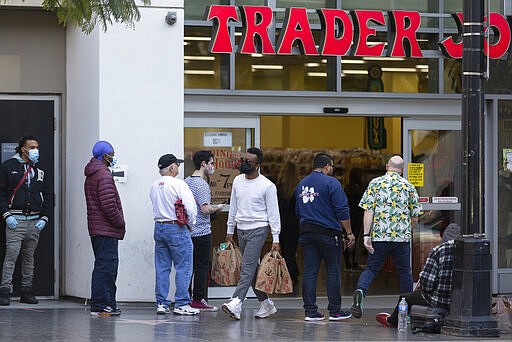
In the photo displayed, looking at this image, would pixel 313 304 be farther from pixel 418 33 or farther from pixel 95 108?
pixel 418 33

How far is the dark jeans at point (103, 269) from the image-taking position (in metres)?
12.2

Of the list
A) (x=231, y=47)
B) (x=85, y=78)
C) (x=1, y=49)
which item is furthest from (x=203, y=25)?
(x=1, y=49)

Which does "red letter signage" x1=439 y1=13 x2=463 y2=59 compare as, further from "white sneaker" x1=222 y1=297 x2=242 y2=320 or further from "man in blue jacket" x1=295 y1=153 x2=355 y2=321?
"white sneaker" x1=222 y1=297 x2=242 y2=320

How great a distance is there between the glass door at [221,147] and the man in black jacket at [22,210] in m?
2.02

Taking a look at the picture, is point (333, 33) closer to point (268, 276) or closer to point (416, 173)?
point (416, 173)

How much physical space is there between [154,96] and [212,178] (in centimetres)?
157

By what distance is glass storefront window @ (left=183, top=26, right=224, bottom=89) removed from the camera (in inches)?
550

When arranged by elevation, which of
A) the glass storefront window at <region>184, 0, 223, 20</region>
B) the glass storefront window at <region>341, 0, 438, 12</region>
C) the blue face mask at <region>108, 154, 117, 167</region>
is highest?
the glass storefront window at <region>341, 0, 438, 12</region>

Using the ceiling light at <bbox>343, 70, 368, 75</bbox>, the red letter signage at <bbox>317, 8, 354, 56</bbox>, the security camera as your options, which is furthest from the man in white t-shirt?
the ceiling light at <bbox>343, 70, 368, 75</bbox>

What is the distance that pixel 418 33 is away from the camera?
14656mm

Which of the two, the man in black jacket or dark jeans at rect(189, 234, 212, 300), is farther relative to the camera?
the man in black jacket

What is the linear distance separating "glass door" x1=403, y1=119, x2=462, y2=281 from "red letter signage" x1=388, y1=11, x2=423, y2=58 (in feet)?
3.71

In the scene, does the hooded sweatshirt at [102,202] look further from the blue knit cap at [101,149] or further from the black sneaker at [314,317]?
the black sneaker at [314,317]

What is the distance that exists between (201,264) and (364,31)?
3715mm
